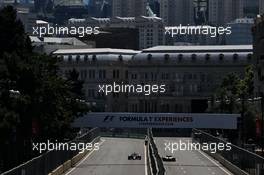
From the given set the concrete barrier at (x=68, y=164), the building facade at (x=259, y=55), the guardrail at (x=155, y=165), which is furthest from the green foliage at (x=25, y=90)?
the building facade at (x=259, y=55)

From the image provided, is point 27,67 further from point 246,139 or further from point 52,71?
point 246,139

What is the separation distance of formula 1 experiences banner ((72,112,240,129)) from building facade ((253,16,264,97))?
839 inches

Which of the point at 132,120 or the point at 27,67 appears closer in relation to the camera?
the point at 27,67

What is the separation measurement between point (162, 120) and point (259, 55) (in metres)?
35.5

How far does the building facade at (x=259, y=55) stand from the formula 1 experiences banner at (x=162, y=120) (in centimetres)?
2132

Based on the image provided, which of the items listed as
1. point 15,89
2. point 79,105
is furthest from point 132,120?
point 15,89

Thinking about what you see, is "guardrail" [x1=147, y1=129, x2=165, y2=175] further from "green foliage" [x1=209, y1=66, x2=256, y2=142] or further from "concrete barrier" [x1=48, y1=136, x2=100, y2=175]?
"green foliage" [x1=209, y1=66, x2=256, y2=142]

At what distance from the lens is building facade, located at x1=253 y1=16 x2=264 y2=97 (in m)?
147

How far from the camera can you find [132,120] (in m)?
125

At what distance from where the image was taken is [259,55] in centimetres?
15412

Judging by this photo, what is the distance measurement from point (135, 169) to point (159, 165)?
2511 cm

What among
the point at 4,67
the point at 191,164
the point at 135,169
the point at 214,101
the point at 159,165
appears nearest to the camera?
the point at 159,165

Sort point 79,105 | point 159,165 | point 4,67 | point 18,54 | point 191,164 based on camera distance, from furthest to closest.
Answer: point 79,105 < point 191,164 < point 18,54 < point 4,67 < point 159,165

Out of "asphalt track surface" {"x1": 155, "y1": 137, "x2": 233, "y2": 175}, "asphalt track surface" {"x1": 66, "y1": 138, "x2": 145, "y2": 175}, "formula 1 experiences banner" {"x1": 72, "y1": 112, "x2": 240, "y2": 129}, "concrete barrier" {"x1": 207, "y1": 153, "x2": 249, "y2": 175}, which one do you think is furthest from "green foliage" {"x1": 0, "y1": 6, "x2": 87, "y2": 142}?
"formula 1 experiences banner" {"x1": 72, "y1": 112, "x2": 240, "y2": 129}
